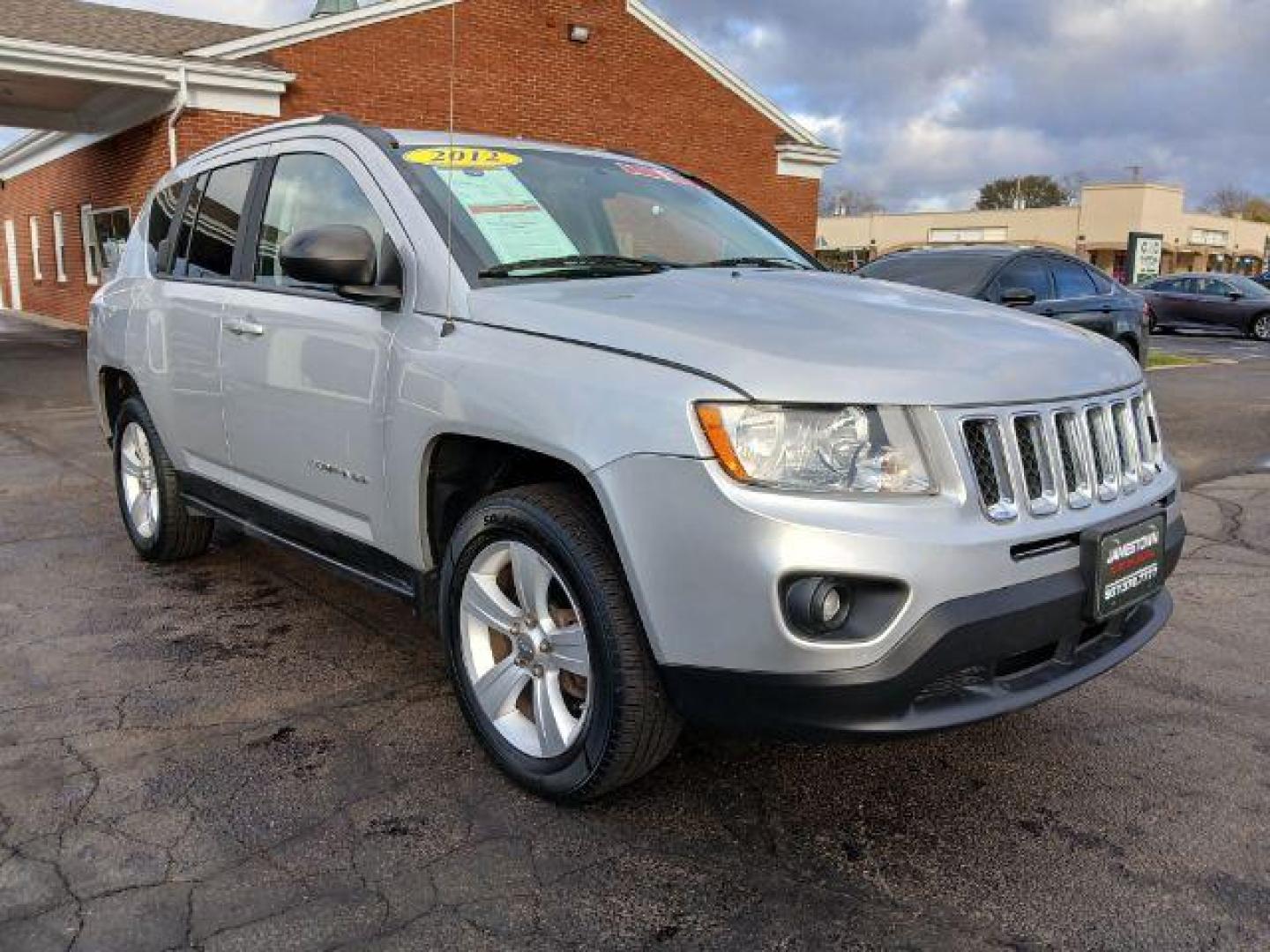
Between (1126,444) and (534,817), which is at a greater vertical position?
(1126,444)

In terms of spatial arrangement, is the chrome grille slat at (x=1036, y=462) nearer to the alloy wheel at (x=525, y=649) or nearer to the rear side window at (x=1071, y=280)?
the alloy wheel at (x=525, y=649)

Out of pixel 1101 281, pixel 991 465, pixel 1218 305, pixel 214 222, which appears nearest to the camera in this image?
pixel 991 465

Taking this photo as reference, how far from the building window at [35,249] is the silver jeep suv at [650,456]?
2278 cm

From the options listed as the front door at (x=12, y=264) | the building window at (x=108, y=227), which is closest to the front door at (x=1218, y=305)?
the building window at (x=108, y=227)

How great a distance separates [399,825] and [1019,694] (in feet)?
5.20

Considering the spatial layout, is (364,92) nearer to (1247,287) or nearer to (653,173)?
(653,173)

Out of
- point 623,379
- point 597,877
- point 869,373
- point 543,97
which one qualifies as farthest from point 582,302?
point 543,97

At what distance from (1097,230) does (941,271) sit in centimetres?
5566

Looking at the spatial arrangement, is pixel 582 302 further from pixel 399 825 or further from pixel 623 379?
pixel 399 825

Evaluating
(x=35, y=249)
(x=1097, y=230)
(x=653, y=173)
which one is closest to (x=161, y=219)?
(x=653, y=173)

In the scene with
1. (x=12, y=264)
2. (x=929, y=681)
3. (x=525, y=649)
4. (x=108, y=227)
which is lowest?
(x=525, y=649)

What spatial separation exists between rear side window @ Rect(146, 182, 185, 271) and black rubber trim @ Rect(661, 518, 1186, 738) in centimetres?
354

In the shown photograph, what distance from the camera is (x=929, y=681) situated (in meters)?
2.37

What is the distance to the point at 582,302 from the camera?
113 inches
